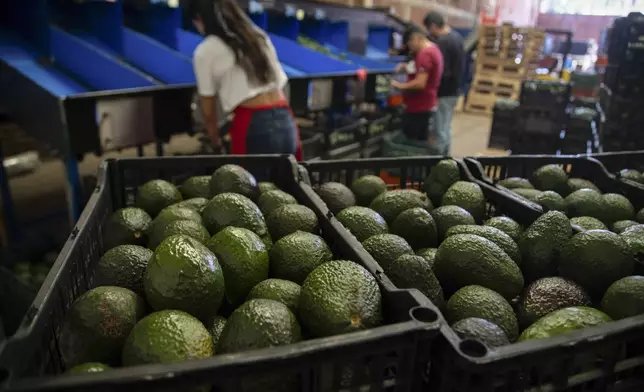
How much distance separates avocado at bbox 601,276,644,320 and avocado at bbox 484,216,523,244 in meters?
0.30

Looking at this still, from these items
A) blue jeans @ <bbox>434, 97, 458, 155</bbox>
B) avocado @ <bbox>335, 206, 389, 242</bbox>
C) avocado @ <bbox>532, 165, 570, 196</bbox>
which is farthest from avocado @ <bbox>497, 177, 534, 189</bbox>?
blue jeans @ <bbox>434, 97, 458, 155</bbox>

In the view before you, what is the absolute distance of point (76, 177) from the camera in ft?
9.02

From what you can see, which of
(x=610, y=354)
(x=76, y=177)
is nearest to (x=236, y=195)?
(x=610, y=354)

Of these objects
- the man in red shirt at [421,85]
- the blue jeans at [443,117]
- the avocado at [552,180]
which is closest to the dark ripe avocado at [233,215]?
the avocado at [552,180]

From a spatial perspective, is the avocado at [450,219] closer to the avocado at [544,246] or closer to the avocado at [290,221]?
the avocado at [544,246]

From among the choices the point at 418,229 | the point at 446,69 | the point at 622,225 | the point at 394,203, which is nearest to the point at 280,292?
the point at 418,229

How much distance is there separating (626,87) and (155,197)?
11.5ft

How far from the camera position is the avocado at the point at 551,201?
1632mm

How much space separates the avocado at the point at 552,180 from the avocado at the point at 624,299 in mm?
751

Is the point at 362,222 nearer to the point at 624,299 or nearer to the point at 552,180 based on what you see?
the point at 624,299

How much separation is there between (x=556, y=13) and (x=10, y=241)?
63.1 feet

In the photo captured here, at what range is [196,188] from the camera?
1.64 m

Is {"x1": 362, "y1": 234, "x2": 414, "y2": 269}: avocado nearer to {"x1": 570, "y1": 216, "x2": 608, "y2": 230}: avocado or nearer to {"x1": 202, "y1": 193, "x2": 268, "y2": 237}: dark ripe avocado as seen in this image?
{"x1": 202, "y1": 193, "x2": 268, "y2": 237}: dark ripe avocado

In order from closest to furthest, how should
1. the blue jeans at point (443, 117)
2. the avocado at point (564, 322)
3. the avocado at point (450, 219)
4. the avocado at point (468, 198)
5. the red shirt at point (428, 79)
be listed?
the avocado at point (564, 322), the avocado at point (450, 219), the avocado at point (468, 198), the red shirt at point (428, 79), the blue jeans at point (443, 117)
